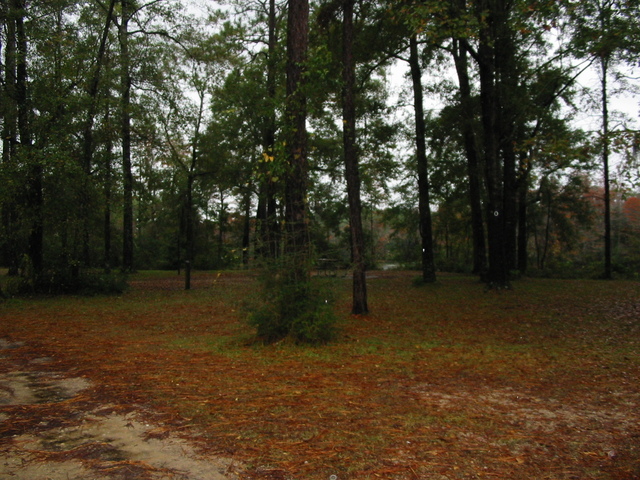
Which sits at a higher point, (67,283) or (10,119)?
(10,119)

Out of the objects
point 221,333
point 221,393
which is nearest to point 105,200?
point 221,333

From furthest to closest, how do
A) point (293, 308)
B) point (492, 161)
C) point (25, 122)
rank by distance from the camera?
point (492, 161)
point (25, 122)
point (293, 308)

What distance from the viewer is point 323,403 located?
4.06 m

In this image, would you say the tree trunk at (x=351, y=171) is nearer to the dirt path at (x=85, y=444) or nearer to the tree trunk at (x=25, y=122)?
the dirt path at (x=85, y=444)

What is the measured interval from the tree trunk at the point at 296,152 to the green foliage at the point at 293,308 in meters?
0.15

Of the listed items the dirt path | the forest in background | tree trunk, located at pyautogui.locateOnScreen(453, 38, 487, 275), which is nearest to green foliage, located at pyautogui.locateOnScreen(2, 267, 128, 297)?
the forest in background

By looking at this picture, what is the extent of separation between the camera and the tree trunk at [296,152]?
662 cm

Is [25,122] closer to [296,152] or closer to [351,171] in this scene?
[351,171]

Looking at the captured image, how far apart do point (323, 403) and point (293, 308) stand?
2600mm

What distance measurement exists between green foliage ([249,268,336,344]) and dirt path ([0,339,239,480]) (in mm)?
2717

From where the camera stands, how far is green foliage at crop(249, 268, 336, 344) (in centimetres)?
649

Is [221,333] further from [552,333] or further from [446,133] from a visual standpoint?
[446,133]

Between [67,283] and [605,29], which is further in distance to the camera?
[67,283]

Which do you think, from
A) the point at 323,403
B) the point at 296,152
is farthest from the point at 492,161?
the point at 323,403
